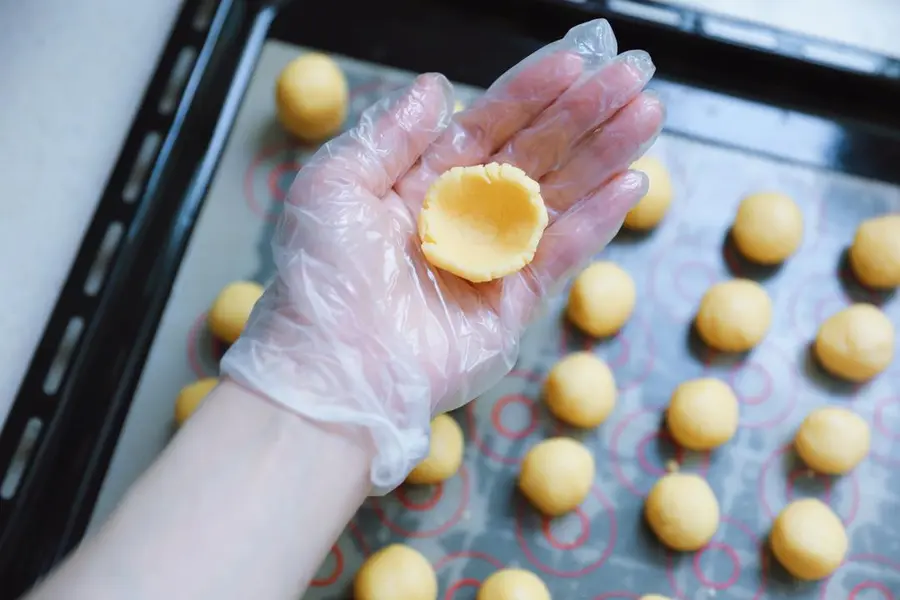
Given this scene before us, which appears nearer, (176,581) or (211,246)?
(176,581)

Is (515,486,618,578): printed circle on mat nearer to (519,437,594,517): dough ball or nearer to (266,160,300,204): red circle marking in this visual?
(519,437,594,517): dough ball

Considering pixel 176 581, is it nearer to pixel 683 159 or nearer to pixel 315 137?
pixel 315 137

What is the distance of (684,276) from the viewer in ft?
4.63

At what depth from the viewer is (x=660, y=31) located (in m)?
1.38

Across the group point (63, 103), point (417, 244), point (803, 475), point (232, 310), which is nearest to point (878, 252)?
point (803, 475)

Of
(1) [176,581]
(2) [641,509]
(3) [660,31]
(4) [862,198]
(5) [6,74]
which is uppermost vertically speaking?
(5) [6,74]

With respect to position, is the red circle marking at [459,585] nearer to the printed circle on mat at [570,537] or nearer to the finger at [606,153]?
the printed circle on mat at [570,537]

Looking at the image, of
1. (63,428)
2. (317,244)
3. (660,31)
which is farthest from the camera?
(660,31)

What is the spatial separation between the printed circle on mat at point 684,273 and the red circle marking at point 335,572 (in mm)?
627

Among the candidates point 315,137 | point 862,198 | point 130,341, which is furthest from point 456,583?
point 862,198

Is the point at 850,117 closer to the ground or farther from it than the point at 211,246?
closer to the ground

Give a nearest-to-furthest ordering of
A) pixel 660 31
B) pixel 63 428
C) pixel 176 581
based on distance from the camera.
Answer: pixel 176 581 < pixel 63 428 < pixel 660 31

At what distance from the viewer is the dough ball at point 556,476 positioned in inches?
48.7

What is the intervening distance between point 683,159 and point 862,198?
30cm
